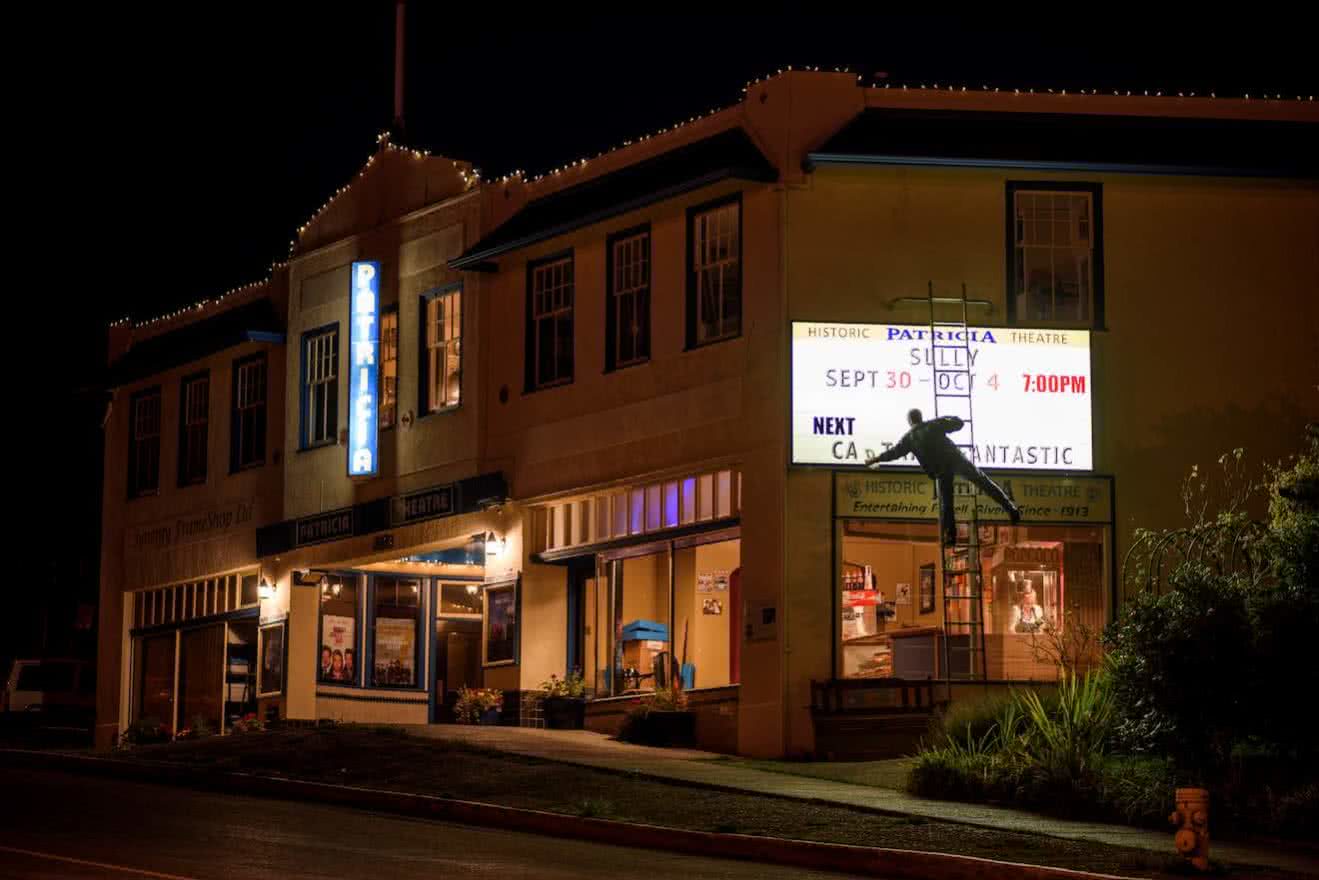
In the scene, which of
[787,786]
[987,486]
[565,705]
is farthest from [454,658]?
[787,786]

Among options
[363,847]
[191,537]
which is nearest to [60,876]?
[363,847]

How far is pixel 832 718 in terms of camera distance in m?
24.7

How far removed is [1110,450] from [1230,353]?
6.56 feet

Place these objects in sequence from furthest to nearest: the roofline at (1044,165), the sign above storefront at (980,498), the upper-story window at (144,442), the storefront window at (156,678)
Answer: the upper-story window at (144,442), the storefront window at (156,678), the sign above storefront at (980,498), the roofline at (1044,165)

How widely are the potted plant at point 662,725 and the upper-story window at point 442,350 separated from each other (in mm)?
6333

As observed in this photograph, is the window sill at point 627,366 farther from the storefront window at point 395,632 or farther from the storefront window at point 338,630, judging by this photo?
the storefront window at point 338,630

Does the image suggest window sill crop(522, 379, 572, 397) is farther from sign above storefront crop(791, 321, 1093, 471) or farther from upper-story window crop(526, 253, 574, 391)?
sign above storefront crop(791, 321, 1093, 471)

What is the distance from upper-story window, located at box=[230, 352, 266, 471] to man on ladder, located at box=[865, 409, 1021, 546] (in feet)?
47.3

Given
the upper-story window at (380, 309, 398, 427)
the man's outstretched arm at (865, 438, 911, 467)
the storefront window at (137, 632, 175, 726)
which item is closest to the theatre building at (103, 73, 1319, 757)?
the man's outstretched arm at (865, 438, 911, 467)

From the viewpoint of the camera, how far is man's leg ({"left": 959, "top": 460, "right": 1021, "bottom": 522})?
24.6 meters

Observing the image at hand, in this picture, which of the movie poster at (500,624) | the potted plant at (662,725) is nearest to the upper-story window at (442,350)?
the movie poster at (500,624)

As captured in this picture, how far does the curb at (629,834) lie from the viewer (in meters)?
A: 16.0

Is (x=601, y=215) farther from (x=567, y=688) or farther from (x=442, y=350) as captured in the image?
(x=567, y=688)

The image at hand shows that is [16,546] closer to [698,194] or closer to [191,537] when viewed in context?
[191,537]
